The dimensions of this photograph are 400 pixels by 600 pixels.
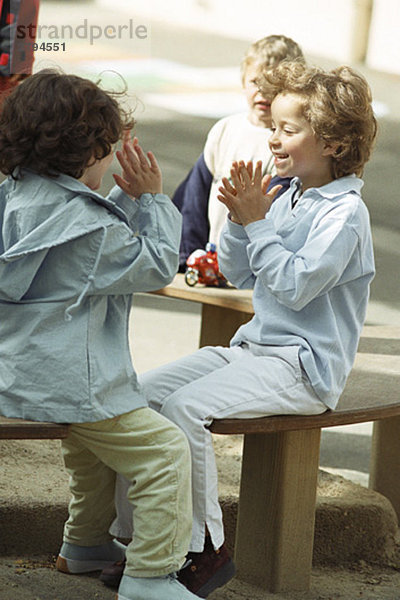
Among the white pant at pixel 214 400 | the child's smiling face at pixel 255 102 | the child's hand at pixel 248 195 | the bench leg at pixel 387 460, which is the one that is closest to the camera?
the white pant at pixel 214 400

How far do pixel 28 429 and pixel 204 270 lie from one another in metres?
1.49

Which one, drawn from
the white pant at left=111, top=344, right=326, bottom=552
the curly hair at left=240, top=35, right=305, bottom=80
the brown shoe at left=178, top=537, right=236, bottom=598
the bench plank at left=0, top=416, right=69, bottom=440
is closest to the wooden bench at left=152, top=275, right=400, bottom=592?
the white pant at left=111, top=344, right=326, bottom=552

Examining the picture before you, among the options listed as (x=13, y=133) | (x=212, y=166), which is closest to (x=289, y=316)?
(x=13, y=133)

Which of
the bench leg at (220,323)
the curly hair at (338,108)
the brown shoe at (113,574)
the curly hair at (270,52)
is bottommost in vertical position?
the brown shoe at (113,574)

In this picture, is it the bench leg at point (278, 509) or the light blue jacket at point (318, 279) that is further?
the bench leg at point (278, 509)

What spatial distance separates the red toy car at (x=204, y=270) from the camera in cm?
349

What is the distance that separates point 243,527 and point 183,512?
50 cm

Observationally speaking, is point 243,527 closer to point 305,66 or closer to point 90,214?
point 90,214

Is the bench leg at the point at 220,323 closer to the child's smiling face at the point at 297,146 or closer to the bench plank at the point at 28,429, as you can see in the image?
the child's smiling face at the point at 297,146

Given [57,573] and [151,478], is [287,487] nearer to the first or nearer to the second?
[151,478]

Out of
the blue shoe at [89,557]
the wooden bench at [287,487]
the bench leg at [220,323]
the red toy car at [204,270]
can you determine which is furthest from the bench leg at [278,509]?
the bench leg at [220,323]

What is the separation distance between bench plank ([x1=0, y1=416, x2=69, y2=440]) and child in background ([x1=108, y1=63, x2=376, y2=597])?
285 mm

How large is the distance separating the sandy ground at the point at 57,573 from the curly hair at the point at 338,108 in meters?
1.08

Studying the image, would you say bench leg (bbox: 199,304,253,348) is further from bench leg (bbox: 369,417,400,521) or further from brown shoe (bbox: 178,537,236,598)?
brown shoe (bbox: 178,537,236,598)
